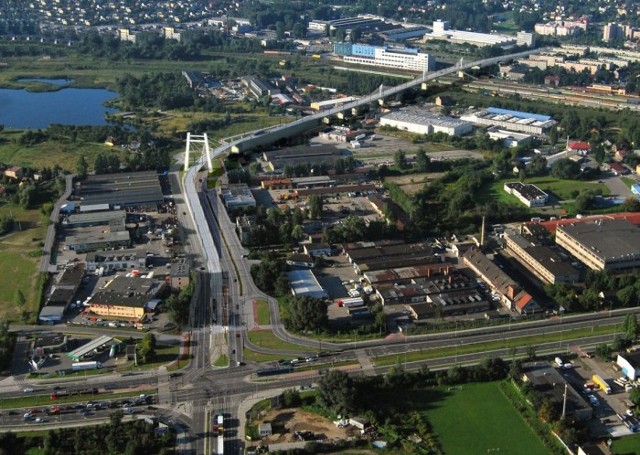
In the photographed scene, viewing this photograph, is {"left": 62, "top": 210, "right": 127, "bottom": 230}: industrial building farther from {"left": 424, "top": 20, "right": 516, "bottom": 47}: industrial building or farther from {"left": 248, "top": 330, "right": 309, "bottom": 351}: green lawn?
{"left": 424, "top": 20, "right": 516, "bottom": 47}: industrial building

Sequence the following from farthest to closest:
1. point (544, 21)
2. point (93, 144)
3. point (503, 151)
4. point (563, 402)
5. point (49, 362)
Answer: point (544, 21) < point (93, 144) < point (503, 151) < point (49, 362) < point (563, 402)

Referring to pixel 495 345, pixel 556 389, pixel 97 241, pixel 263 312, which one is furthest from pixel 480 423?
pixel 97 241

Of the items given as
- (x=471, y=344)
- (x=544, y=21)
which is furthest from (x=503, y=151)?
(x=544, y=21)

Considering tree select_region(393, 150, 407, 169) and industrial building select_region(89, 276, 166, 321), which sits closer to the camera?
industrial building select_region(89, 276, 166, 321)

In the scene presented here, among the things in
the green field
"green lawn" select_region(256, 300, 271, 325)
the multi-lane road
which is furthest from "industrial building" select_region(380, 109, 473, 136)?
"green lawn" select_region(256, 300, 271, 325)

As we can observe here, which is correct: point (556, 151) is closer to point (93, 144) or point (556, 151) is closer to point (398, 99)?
point (93, 144)
